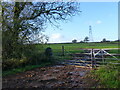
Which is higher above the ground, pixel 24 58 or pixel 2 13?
pixel 2 13

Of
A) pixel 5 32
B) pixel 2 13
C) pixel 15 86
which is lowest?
pixel 15 86

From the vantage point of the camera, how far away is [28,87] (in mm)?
5070

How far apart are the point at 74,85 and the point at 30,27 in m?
6.48

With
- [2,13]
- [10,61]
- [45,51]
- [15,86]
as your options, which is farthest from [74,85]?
[2,13]

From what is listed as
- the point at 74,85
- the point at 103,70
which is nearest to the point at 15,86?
the point at 74,85

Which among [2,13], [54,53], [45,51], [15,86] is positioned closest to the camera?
[15,86]

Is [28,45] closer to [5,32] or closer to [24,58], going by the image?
[24,58]

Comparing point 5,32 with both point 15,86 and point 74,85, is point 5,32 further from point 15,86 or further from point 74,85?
point 74,85

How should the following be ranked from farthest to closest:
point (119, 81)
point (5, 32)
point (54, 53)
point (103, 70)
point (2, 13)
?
point (54, 53)
point (2, 13)
point (5, 32)
point (103, 70)
point (119, 81)

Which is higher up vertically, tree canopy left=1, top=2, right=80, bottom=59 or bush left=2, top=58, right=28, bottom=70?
tree canopy left=1, top=2, right=80, bottom=59

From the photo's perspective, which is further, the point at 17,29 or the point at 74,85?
the point at 17,29

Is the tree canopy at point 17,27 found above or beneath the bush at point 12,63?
above

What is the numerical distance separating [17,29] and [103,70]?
6.63m

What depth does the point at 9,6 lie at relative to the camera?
10172 mm
